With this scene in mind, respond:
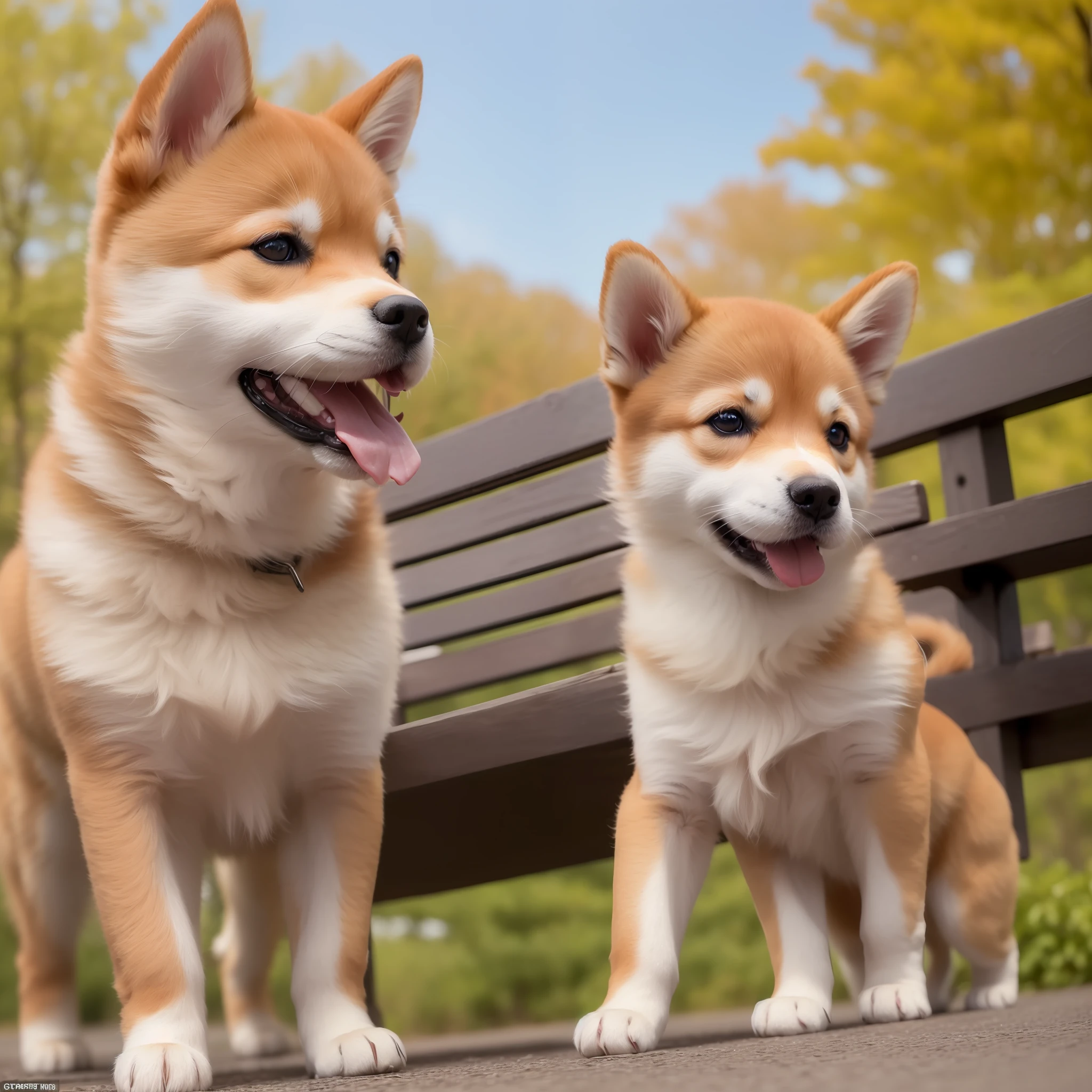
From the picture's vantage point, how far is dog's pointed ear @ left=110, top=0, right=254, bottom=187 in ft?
6.71

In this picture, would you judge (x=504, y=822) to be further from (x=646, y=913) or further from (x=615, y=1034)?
(x=615, y=1034)

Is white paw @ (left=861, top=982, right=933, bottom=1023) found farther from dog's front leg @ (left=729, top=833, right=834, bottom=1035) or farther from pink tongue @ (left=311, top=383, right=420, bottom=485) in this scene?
pink tongue @ (left=311, top=383, right=420, bottom=485)

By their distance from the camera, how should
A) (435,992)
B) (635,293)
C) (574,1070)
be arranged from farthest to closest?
(435,992) < (635,293) < (574,1070)

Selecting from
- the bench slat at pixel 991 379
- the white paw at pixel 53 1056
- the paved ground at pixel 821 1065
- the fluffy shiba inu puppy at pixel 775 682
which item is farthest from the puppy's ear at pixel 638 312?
the white paw at pixel 53 1056

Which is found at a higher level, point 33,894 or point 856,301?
point 856,301

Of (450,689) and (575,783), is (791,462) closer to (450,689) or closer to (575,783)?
(575,783)

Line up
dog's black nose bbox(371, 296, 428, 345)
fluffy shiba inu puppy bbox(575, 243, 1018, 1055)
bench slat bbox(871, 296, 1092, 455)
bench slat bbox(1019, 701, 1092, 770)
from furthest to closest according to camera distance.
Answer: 1. bench slat bbox(1019, 701, 1092, 770)
2. bench slat bbox(871, 296, 1092, 455)
3. fluffy shiba inu puppy bbox(575, 243, 1018, 1055)
4. dog's black nose bbox(371, 296, 428, 345)

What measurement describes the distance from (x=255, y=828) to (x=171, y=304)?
90 cm

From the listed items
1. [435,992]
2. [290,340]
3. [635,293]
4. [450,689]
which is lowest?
[435,992]

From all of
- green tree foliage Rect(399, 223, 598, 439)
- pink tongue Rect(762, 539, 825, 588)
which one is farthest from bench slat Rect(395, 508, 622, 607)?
green tree foliage Rect(399, 223, 598, 439)

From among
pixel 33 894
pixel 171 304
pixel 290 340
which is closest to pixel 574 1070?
pixel 290 340

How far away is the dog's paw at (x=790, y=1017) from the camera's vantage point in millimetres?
1952

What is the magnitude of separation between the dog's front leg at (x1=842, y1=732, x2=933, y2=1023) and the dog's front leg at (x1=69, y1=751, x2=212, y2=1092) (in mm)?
1073

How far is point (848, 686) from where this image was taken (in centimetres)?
207
